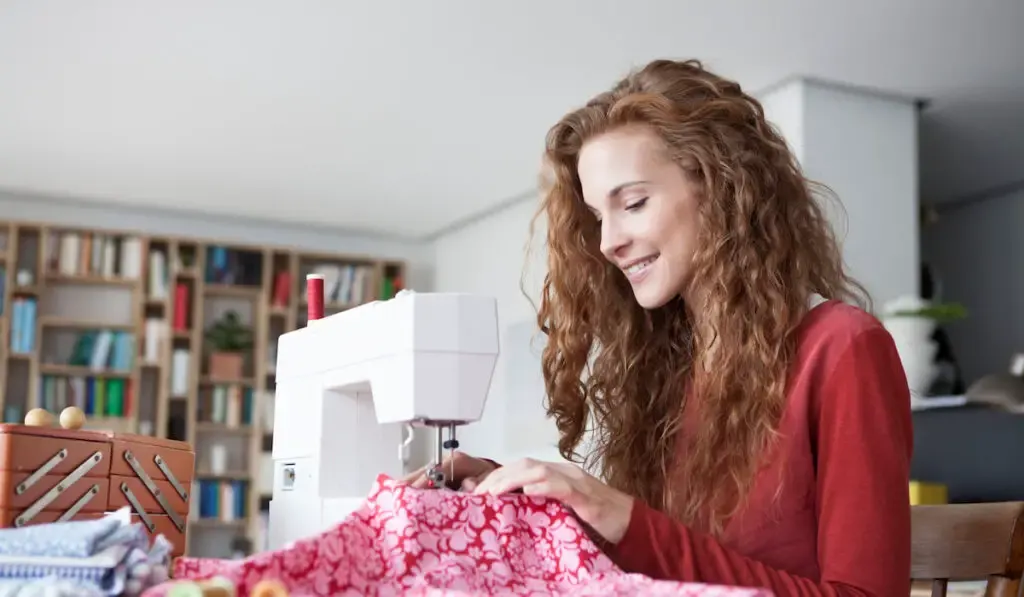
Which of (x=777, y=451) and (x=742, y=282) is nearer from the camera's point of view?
(x=777, y=451)

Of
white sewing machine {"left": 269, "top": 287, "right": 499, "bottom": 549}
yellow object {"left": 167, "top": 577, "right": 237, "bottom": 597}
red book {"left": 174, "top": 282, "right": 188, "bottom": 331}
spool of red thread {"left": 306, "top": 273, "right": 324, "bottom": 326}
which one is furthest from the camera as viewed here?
red book {"left": 174, "top": 282, "right": 188, "bottom": 331}

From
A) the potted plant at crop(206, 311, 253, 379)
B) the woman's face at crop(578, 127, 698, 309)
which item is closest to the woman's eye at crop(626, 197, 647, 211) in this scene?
the woman's face at crop(578, 127, 698, 309)

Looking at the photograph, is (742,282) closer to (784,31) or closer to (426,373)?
(426,373)

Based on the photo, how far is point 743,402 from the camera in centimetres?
146

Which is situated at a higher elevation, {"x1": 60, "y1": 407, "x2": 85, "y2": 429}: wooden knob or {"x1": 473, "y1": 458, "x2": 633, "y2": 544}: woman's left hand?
{"x1": 60, "y1": 407, "x2": 85, "y2": 429}: wooden knob

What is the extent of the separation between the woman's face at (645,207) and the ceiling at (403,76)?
113 inches

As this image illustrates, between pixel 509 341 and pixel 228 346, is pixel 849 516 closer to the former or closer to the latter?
pixel 509 341

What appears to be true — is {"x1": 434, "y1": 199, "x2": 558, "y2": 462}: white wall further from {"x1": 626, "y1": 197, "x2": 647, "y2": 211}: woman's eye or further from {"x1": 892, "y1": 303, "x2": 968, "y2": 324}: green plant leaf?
{"x1": 626, "y1": 197, "x2": 647, "y2": 211}: woman's eye

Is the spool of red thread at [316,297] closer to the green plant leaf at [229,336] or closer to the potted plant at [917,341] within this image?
the potted plant at [917,341]

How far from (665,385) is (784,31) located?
10.3ft

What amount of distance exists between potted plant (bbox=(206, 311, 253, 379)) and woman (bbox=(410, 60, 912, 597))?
243 inches

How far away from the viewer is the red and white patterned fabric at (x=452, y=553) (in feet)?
3.54

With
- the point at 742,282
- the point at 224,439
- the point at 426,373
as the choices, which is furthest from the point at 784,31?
the point at 224,439

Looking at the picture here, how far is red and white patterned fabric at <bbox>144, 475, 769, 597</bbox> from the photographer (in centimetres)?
108
